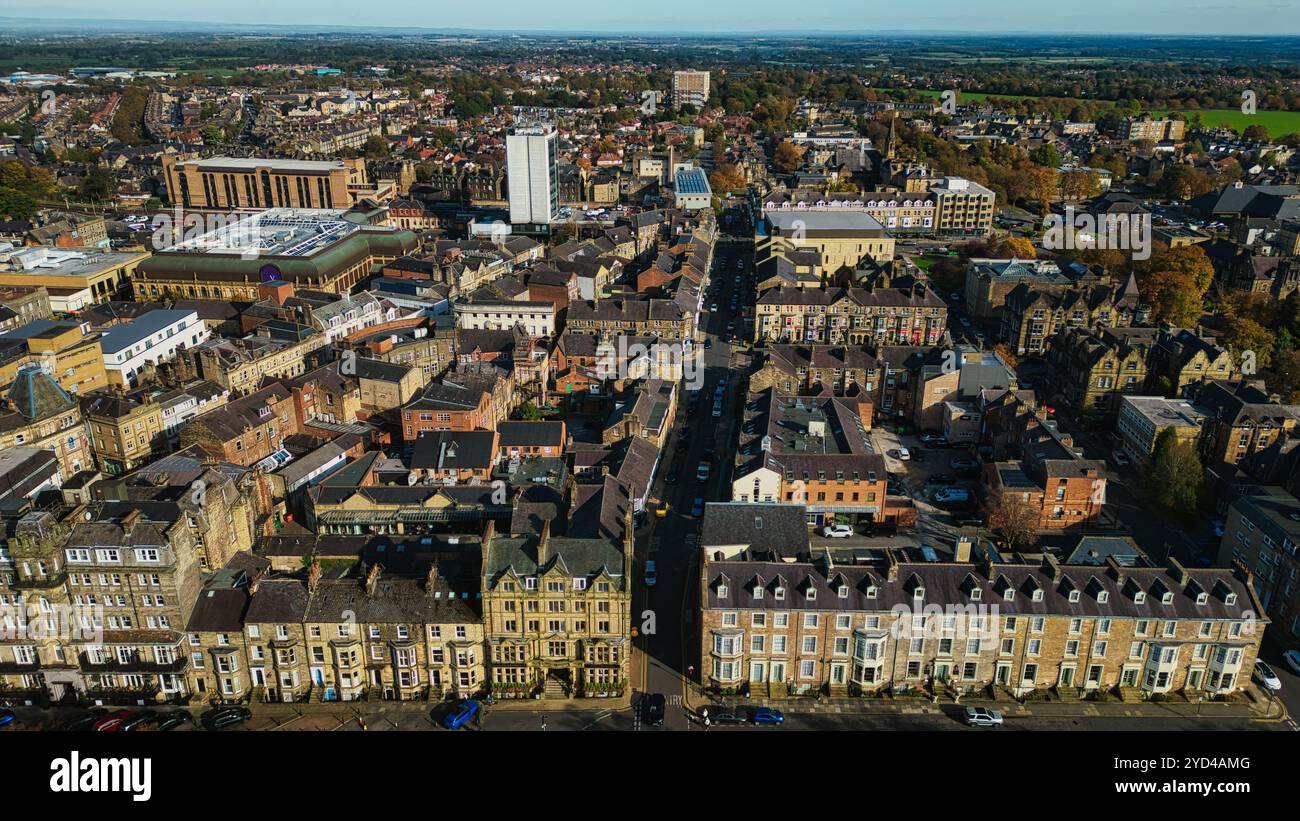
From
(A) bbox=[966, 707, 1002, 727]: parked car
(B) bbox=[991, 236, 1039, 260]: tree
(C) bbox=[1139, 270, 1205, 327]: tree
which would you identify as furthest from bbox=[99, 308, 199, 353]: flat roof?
(C) bbox=[1139, 270, 1205, 327]: tree

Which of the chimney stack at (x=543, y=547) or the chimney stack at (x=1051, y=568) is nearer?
the chimney stack at (x=1051, y=568)

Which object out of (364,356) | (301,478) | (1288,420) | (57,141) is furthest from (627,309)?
(57,141)

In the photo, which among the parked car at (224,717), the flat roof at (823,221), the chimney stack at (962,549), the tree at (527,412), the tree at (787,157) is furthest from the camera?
the tree at (787,157)

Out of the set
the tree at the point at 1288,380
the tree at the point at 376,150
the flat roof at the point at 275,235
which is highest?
the tree at the point at 376,150

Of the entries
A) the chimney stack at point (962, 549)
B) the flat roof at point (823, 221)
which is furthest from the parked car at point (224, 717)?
the flat roof at point (823, 221)

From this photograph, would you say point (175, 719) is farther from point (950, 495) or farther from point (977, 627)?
point (950, 495)

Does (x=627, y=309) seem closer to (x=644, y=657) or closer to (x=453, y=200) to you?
(x=644, y=657)

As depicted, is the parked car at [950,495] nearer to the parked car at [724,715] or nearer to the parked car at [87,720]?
the parked car at [724,715]
